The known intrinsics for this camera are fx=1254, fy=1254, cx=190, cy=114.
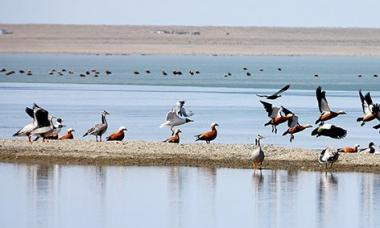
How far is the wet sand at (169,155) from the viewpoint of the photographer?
74.4ft

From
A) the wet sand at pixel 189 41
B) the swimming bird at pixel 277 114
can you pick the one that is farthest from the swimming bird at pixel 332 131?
the wet sand at pixel 189 41

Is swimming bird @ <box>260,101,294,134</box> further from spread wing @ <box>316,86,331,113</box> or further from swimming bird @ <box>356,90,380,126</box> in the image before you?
swimming bird @ <box>356,90,380,126</box>

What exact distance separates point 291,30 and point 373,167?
175067 mm

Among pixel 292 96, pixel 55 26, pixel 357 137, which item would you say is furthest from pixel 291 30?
pixel 357 137

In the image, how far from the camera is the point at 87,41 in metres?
174

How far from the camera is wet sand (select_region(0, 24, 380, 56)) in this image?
160 metres

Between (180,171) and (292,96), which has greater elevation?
(292,96)

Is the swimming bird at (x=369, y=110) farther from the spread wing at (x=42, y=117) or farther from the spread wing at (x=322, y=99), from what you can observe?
the spread wing at (x=42, y=117)

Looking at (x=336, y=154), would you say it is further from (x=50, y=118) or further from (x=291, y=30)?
(x=291, y=30)

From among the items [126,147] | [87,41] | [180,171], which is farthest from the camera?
[87,41]

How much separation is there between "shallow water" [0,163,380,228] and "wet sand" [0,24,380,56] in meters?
132

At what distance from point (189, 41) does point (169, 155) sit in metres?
155

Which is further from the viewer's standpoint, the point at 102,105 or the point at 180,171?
the point at 102,105

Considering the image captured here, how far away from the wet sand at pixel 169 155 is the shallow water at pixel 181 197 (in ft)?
2.18
